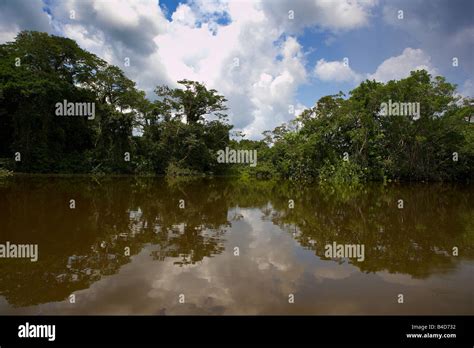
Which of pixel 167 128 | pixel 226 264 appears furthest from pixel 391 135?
pixel 226 264

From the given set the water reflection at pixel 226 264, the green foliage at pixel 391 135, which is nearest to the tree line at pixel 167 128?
the green foliage at pixel 391 135

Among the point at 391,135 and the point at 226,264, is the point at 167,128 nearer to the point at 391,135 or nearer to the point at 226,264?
the point at 391,135

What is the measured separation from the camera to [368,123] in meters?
25.4

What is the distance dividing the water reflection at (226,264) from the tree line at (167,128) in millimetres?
17751

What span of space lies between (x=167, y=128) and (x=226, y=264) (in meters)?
27.6

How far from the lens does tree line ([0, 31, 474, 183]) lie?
24.3 m

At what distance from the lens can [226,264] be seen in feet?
16.5

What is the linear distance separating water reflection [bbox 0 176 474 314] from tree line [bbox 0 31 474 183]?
1775 centimetres

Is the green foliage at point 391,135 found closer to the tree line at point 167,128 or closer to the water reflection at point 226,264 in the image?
the tree line at point 167,128

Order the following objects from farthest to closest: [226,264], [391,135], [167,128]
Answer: [167,128] < [391,135] < [226,264]

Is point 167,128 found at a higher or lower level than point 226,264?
higher

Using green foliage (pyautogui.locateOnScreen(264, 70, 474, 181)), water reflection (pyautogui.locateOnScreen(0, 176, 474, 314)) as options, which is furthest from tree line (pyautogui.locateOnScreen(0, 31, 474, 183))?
water reflection (pyautogui.locateOnScreen(0, 176, 474, 314))
